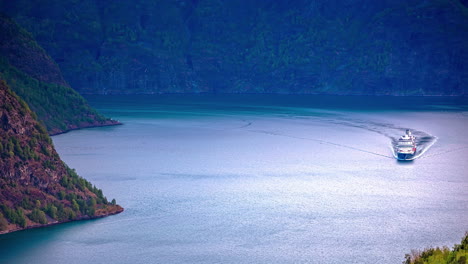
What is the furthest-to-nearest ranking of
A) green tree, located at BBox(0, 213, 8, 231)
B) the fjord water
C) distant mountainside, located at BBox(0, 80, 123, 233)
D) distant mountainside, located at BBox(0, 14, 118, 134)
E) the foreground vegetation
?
distant mountainside, located at BBox(0, 14, 118, 134) → distant mountainside, located at BBox(0, 80, 123, 233) → green tree, located at BBox(0, 213, 8, 231) → the fjord water → the foreground vegetation

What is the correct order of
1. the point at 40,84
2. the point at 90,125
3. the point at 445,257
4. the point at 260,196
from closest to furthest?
the point at 445,257
the point at 260,196
the point at 40,84
the point at 90,125

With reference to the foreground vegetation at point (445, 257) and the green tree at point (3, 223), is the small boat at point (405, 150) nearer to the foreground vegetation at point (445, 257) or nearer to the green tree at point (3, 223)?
the green tree at point (3, 223)

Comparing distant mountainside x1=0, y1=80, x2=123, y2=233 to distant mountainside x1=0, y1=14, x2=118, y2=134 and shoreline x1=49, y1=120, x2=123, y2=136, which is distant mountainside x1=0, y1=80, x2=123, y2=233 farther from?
shoreline x1=49, y1=120, x2=123, y2=136

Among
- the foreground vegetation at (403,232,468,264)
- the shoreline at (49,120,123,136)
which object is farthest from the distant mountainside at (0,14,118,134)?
the foreground vegetation at (403,232,468,264)

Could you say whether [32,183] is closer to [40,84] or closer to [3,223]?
[3,223]

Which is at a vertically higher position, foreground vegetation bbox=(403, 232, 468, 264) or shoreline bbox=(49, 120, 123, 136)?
foreground vegetation bbox=(403, 232, 468, 264)

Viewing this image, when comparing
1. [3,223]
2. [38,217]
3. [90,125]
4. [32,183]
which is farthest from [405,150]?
[90,125]

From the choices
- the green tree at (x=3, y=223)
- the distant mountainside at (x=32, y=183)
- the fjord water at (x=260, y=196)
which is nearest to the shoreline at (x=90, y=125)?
the fjord water at (x=260, y=196)
